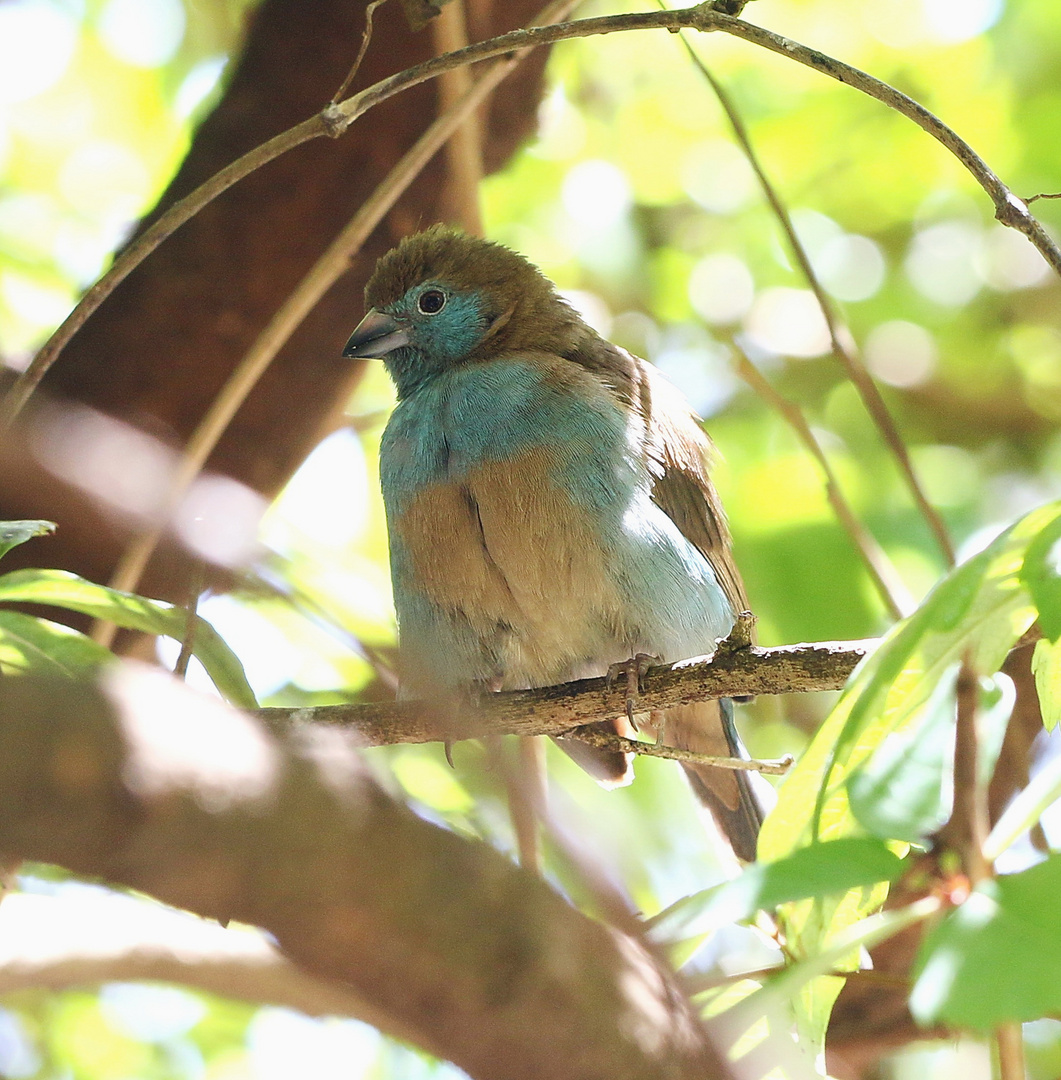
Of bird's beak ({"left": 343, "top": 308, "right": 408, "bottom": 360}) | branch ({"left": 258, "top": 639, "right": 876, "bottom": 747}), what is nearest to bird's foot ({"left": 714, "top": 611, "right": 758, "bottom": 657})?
branch ({"left": 258, "top": 639, "right": 876, "bottom": 747})

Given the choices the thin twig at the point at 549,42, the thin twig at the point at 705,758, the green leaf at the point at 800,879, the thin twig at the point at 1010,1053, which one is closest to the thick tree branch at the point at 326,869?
the green leaf at the point at 800,879

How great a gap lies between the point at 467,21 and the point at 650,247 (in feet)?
6.67

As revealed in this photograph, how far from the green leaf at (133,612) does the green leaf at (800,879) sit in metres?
1.14

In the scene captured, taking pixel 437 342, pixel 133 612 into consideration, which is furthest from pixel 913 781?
pixel 437 342

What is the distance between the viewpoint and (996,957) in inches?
42.4

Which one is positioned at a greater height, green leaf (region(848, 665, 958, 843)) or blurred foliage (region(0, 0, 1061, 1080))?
blurred foliage (region(0, 0, 1061, 1080))

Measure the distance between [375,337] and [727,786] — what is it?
177 centimetres

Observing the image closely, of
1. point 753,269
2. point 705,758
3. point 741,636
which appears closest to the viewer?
point 741,636

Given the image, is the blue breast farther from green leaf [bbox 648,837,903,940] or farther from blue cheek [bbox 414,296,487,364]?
green leaf [bbox 648,837,903,940]

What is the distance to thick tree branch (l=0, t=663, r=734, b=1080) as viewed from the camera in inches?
37.3

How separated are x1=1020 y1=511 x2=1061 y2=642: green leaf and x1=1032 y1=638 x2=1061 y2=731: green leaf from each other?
439mm

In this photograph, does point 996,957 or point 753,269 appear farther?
point 753,269

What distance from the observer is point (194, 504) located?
8.86ft

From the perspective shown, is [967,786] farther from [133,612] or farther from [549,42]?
[549,42]
